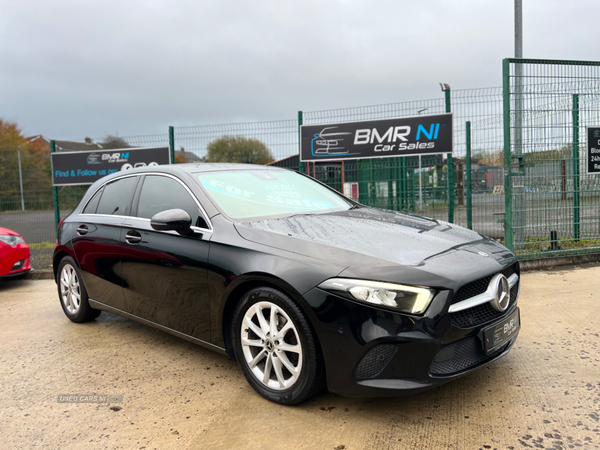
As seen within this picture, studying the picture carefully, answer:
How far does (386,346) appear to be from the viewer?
91.0 inches

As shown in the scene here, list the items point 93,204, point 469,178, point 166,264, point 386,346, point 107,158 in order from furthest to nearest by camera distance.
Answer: point 107,158 < point 469,178 < point 93,204 < point 166,264 < point 386,346

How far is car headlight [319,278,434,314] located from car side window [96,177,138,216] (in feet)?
7.67

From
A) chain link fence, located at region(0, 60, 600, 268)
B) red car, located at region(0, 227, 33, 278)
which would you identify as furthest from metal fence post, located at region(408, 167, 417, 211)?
red car, located at region(0, 227, 33, 278)

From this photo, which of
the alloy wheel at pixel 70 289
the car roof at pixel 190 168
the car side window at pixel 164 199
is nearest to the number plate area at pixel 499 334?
the car side window at pixel 164 199

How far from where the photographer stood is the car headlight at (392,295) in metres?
2.30

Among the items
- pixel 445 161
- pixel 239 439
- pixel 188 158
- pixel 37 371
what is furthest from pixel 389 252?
pixel 188 158

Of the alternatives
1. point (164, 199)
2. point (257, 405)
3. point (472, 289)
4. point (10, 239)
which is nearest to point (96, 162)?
point (10, 239)

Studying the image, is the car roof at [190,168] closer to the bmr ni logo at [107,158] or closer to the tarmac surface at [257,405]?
the tarmac surface at [257,405]

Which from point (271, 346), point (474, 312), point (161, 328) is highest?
point (474, 312)

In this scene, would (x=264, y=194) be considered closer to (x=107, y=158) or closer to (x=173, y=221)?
(x=173, y=221)

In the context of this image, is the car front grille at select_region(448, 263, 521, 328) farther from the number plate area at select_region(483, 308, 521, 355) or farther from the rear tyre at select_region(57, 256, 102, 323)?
the rear tyre at select_region(57, 256, 102, 323)

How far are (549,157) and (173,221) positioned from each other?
5.35 meters

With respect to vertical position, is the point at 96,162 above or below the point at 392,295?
above

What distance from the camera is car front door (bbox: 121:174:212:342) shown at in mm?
3121
